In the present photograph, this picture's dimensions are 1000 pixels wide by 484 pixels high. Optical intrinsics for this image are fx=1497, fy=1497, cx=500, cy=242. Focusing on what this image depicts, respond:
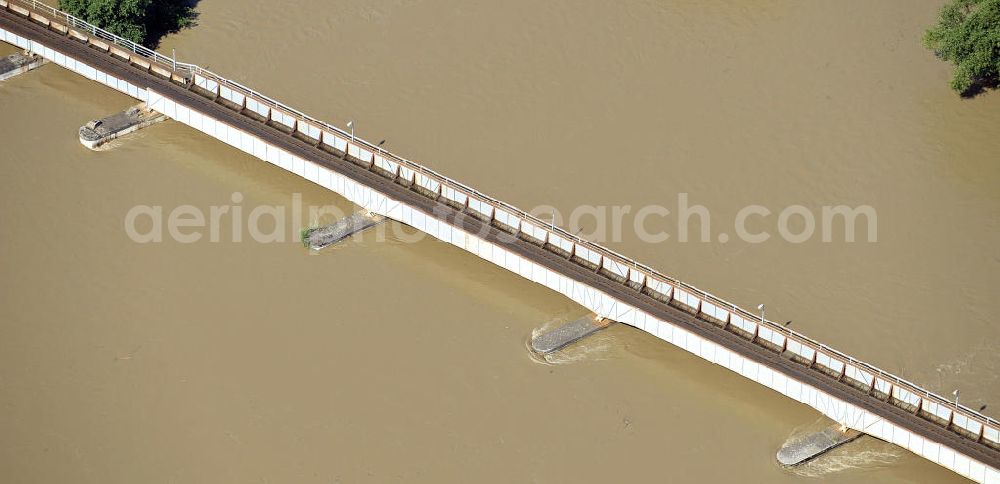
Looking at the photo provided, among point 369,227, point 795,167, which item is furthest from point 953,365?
point 369,227

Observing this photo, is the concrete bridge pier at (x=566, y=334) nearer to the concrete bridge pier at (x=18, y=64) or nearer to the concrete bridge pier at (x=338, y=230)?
the concrete bridge pier at (x=338, y=230)

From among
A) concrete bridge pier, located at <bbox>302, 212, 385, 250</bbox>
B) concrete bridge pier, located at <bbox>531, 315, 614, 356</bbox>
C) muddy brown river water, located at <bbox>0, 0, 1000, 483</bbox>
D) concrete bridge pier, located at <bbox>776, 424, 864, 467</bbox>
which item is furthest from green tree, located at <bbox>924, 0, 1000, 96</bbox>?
concrete bridge pier, located at <bbox>302, 212, 385, 250</bbox>

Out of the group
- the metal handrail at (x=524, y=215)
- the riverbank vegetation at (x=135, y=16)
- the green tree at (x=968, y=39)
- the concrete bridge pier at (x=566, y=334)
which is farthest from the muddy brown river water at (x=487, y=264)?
the green tree at (x=968, y=39)

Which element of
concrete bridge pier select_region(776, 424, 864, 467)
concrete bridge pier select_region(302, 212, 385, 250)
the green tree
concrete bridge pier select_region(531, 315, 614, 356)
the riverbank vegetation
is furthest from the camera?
the riverbank vegetation

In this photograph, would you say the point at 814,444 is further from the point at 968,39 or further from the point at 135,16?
the point at 135,16

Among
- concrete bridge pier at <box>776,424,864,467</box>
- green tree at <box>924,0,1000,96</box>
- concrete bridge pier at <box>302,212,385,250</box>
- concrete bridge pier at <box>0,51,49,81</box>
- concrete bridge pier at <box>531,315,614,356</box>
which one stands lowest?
concrete bridge pier at <box>776,424,864,467</box>

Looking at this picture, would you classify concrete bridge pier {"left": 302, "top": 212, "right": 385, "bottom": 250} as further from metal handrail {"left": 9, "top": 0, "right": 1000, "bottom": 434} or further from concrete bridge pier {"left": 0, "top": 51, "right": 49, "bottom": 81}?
concrete bridge pier {"left": 0, "top": 51, "right": 49, "bottom": 81}

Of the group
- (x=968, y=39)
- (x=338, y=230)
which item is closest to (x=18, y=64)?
(x=338, y=230)

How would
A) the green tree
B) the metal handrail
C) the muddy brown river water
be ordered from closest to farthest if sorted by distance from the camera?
the muddy brown river water
the metal handrail
the green tree
